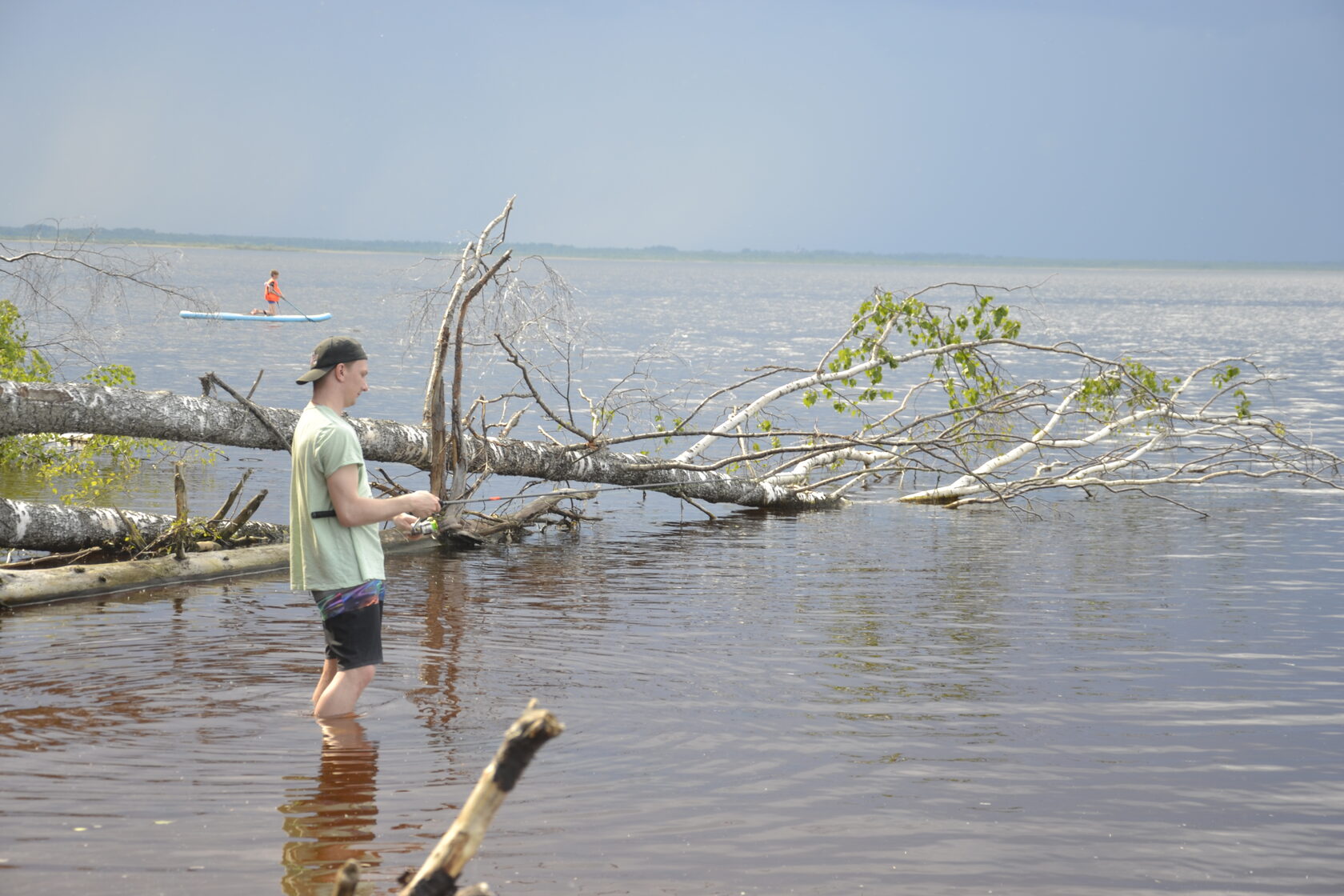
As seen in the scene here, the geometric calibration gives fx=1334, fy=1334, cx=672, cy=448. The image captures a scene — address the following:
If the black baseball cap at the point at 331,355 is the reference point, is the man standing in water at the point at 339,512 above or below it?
below

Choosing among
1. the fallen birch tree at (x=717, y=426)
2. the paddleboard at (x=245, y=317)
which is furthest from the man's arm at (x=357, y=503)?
the paddleboard at (x=245, y=317)

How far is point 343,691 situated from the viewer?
583 centimetres

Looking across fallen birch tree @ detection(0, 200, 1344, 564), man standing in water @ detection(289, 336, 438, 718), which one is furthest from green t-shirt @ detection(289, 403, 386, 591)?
fallen birch tree @ detection(0, 200, 1344, 564)

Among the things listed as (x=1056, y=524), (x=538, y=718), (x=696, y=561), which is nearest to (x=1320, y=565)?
(x=1056, y=524)

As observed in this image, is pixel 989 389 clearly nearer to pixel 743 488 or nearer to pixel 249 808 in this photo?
pixel 743 488

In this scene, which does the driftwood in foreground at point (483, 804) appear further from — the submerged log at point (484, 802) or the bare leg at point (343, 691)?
the bare leg at point (343, 691)

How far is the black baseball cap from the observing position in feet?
17.8

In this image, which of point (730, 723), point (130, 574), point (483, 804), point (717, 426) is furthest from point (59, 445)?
point (483, 804)

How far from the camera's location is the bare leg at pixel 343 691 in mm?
5777

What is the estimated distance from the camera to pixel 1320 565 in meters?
12.1

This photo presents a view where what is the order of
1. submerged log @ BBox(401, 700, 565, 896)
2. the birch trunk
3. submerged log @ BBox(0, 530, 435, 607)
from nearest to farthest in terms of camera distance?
submerged log @ BBox(401, 700, 565, 896) < submerged log @ BBox(0, 530, 435, 607) < the birch trunk

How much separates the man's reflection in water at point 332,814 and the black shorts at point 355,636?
432 millimetres

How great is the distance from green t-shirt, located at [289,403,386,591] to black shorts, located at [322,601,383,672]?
5.7 inches

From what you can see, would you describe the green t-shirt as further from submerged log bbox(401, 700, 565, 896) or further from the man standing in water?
submerged log bbox(401, 700, 565, 896)
